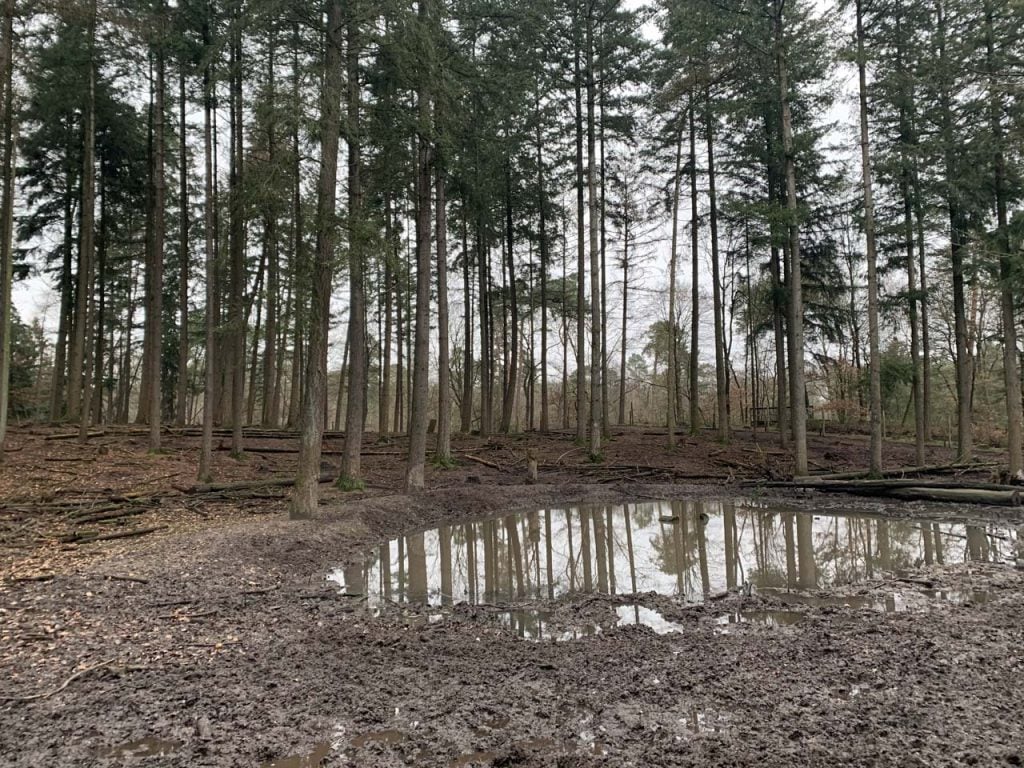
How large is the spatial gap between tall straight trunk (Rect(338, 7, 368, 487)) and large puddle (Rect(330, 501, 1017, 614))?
3.35 metres

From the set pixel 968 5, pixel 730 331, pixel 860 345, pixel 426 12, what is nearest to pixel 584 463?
pixel 426 12

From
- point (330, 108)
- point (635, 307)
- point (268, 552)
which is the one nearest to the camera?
point (268, 552)

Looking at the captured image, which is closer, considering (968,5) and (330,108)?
(330,108)

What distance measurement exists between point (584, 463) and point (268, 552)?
36.5ft

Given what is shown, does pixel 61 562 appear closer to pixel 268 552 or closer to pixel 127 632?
pixel 268 552

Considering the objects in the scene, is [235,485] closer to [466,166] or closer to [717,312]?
[466,166]

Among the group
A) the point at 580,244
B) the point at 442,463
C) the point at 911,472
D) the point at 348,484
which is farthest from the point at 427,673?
the point at 580,244

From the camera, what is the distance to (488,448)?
18.8 meters

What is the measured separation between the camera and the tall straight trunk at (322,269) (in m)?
8.32

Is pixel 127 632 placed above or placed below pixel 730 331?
below

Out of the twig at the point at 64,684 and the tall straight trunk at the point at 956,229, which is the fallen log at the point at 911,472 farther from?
the twig at the point at 64,684

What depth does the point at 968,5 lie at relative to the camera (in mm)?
11992

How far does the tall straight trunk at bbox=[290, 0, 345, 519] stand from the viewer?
8.32 metres

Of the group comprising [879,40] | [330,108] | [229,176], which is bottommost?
[330,108]
